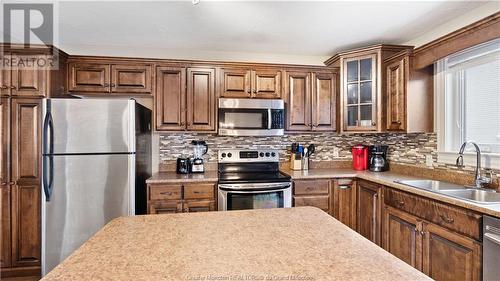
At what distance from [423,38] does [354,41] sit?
26.6 inches

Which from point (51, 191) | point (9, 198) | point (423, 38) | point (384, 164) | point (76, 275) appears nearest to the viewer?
point (76, 275)

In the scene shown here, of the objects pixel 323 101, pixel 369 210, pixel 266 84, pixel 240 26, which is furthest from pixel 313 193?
pixel 240 26

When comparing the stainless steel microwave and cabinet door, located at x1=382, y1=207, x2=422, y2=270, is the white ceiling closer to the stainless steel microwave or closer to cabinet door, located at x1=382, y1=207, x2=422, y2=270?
the stainless steel microwave

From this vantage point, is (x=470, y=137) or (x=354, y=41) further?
(x=354, y=41)

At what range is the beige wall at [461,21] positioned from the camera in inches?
81.5

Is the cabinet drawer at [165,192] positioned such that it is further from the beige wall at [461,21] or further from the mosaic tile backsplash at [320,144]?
the beige wall at [461,21]

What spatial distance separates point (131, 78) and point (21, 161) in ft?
4.23

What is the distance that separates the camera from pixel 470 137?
2.35m

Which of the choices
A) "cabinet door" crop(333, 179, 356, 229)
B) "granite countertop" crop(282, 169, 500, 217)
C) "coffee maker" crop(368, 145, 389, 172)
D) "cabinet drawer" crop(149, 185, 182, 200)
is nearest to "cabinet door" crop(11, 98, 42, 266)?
"cabinet drawer" crop(149, 185, 182, 200)

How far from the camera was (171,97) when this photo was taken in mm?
2871

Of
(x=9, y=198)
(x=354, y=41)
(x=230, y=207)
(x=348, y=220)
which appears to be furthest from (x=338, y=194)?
(x=9, y=198)

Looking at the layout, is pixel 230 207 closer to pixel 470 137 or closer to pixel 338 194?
pixel 338 194

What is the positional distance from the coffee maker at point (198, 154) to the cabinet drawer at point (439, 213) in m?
1.94

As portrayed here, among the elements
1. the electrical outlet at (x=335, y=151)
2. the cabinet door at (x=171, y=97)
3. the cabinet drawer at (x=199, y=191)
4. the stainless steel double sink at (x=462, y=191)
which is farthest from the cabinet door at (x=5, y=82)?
the stainless steel double sink at (x=462, y=191)
